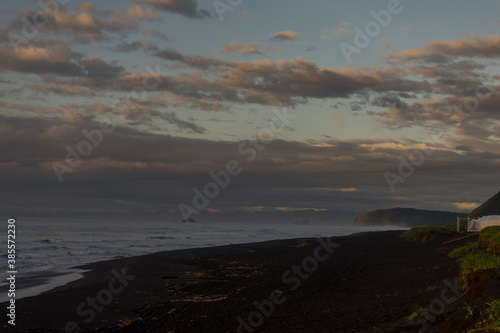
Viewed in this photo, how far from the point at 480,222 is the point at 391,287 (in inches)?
1465

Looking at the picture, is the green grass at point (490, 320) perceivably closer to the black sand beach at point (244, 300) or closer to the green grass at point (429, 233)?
the black sand beach at point (244, 300)

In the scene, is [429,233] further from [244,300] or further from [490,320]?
[490,320]

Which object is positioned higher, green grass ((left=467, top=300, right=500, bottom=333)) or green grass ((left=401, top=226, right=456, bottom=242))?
green grass ((left=467, top=300, right=500, bottom=333))

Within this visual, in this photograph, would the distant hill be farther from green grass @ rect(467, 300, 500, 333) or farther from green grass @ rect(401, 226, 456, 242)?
green grass @ rect(467, 300, 500, 333)

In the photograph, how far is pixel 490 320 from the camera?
900 cm

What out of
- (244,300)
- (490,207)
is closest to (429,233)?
(244,300)

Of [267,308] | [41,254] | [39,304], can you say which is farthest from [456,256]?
[41,254]

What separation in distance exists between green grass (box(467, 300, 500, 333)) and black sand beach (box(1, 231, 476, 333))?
51.3 inches

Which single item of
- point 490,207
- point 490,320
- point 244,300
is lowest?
point 490,207

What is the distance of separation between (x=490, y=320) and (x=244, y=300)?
10.7m

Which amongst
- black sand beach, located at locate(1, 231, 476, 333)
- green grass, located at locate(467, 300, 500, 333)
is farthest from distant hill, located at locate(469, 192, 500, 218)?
green grass, located at locate(467, 300, 500, 333)

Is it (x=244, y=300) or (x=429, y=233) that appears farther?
(x=429, y=233)

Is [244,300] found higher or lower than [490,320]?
lower

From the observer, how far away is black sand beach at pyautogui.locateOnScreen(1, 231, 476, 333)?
45.9ft
